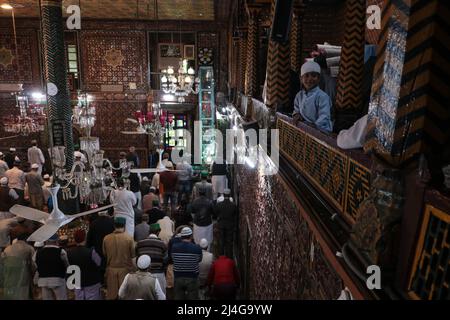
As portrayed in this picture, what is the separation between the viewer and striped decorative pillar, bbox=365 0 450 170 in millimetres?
1466

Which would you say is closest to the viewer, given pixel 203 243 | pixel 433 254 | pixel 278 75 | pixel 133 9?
pixel 433 254

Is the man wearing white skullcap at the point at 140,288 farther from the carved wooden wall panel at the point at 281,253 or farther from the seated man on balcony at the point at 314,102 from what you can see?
the seated man on balcony at the point at 314,102

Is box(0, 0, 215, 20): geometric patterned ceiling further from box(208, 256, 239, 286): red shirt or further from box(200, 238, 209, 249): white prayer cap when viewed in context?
box(208, 256, 239, 286): red shirt

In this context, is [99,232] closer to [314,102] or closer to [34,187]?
[314,102]

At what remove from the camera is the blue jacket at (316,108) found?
12.9 ft

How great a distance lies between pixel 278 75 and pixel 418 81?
13.8 feet

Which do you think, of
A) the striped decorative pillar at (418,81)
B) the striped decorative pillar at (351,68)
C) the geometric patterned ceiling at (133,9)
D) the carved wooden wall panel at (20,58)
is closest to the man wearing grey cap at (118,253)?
the striped decorative pillar at (351,68)

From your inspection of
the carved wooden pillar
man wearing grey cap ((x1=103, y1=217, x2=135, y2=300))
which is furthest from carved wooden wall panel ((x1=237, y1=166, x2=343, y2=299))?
man wearing grey cap ((x1=103, y1=217, x2=135, y2=300))

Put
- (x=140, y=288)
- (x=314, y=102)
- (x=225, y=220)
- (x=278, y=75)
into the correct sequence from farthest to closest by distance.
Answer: (x=225, y=220), (x=278, y=75), (x=140, y=288), (x=314, y=102)

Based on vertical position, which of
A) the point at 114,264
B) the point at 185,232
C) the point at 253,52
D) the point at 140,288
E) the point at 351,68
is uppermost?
the point at 253,52

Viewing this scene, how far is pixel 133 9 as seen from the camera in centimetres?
1378

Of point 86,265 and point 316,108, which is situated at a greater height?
point 316,108

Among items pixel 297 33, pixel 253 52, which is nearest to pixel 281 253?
pixel 253 52
